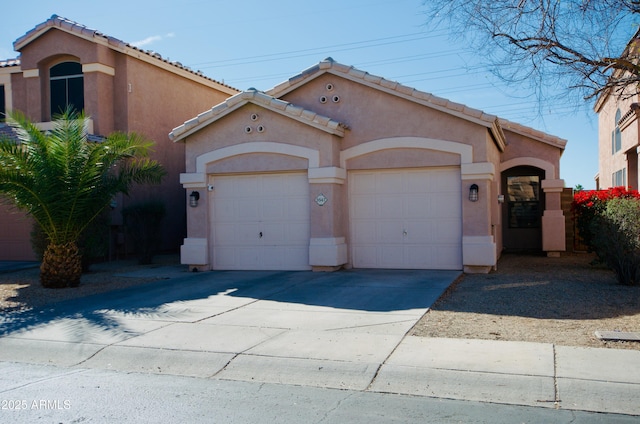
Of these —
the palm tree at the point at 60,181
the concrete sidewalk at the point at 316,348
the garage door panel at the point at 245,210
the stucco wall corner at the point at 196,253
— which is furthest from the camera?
the stucco wall corner at the point at 196,253

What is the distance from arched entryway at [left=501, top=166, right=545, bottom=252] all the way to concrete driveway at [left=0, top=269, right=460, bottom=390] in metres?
8.33

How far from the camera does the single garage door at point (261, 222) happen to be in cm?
1472

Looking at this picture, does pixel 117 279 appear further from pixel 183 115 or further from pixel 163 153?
pixel 183 115

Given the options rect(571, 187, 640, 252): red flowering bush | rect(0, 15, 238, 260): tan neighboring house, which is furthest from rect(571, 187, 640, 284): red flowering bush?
rect(0, 15, 238, 260): tan neighboring house

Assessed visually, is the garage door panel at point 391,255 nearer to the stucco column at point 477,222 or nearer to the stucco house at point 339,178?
the stucco house at point 339,178

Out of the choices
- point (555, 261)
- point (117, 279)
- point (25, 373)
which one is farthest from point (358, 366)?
→ point (555, 261)

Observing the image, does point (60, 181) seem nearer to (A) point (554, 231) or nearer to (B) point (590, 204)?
(B) point (590, 204)

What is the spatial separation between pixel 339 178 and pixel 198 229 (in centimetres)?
373

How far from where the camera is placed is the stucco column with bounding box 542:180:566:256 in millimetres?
18328

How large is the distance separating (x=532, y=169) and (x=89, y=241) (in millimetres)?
13452

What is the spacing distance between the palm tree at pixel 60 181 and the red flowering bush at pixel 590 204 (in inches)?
442

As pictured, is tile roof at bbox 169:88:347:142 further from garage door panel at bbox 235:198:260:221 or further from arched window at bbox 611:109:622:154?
arched window at bbox 611:109:622:154

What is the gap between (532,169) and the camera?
2009 centimetres

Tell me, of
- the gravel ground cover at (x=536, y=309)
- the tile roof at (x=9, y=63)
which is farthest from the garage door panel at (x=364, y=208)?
the tile roof at (x=9, y=63)
